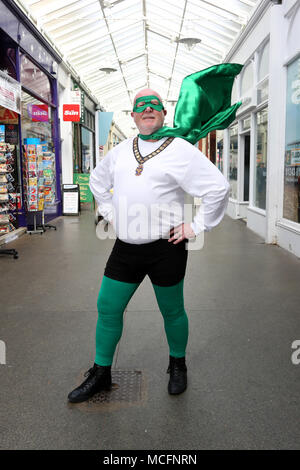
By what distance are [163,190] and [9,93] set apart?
19.1 feet

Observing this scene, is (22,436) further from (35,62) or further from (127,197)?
(35,62)

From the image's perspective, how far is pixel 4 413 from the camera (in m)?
2.36

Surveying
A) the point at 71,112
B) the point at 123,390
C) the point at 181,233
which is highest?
the point at 71,112

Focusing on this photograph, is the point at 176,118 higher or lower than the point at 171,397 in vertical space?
higher

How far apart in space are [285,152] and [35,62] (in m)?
5.99

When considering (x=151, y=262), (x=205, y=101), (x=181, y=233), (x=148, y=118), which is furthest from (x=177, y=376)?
(x=205, y=101)

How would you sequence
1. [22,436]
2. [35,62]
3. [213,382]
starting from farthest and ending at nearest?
[35,62] < [213,382] < [22,436]

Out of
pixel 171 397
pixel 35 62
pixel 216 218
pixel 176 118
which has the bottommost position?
pixel 171 397

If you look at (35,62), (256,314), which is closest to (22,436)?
(256,314)

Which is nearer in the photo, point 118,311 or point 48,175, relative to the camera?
point 118,311

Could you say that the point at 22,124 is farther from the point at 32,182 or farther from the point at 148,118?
the point at 148,118

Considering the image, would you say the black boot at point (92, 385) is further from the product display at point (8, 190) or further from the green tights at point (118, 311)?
the product display at point (8, 190)

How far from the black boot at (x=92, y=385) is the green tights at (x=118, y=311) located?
48 millimetres

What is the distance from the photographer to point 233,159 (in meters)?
13.2
